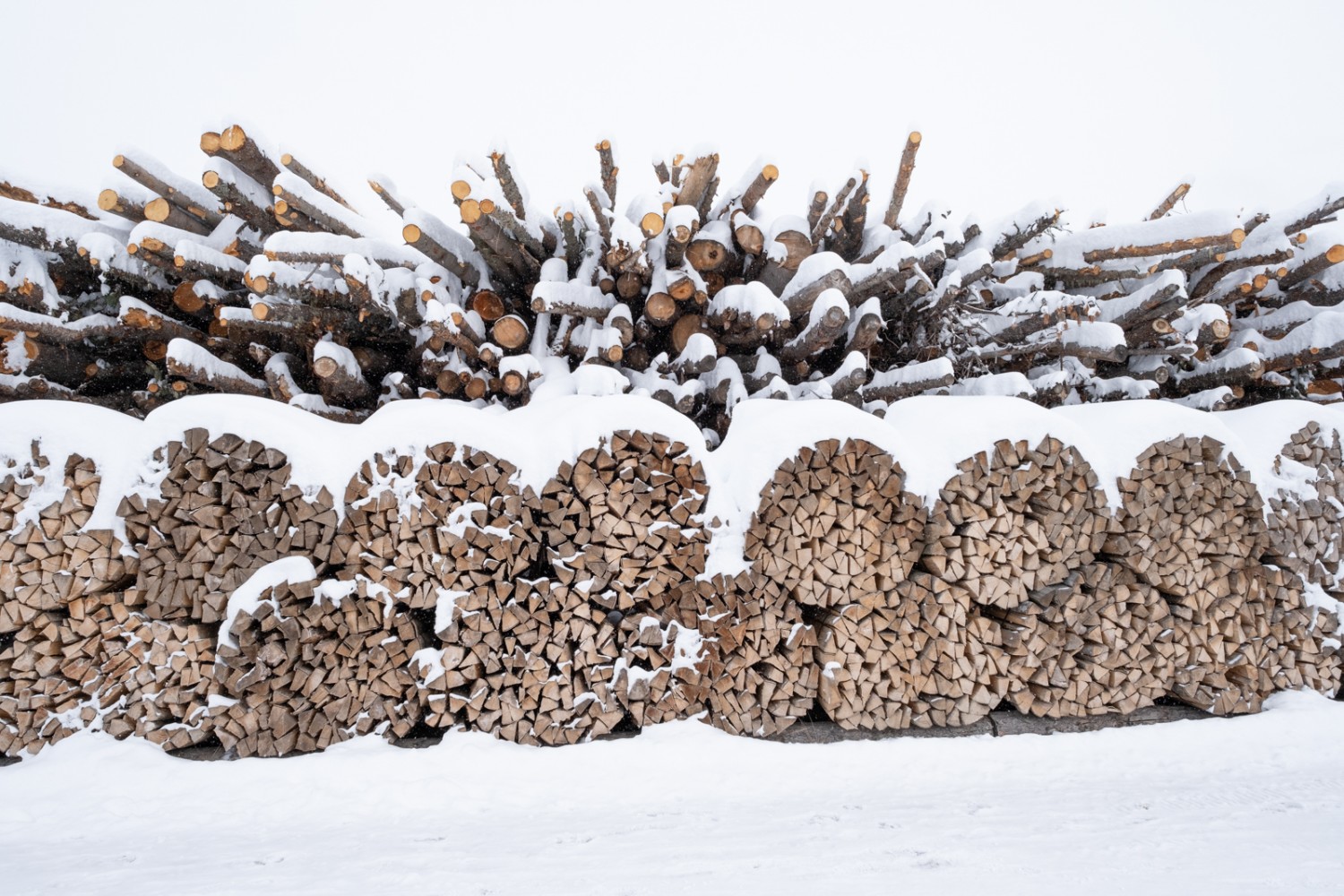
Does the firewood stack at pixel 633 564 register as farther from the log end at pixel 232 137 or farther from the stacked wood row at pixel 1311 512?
the stacked wood row at pixel 1311 512

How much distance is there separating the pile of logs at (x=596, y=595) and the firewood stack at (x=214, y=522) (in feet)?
0.04

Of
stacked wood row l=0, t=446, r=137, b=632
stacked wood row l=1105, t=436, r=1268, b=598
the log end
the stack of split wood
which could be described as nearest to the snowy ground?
the stack of split wood

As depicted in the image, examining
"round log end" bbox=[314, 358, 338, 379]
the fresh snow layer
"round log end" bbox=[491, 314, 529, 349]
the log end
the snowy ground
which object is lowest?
the snowy ground

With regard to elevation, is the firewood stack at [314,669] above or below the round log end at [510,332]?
below

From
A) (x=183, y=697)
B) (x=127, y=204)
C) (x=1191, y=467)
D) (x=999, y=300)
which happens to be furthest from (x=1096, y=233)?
(x=127, y=204)

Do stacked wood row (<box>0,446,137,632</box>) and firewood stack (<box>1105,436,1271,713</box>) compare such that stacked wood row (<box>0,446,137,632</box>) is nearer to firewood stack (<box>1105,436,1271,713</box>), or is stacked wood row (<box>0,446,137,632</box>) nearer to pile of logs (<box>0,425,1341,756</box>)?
pile of logs (<box>0,425,1341,756</box>)

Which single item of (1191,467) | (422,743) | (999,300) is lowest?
(422,743)

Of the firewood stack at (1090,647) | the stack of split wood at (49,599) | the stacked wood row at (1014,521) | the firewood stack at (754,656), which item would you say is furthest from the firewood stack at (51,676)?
the firewood stack at (1090,647)

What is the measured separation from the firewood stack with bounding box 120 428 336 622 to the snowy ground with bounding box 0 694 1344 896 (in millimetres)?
720

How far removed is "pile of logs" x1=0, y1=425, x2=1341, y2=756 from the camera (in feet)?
10.3

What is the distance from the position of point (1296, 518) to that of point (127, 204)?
27.0 ft

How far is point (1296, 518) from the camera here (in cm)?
420

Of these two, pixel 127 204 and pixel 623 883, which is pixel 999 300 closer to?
pixel 623 883

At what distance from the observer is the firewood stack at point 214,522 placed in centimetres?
314
